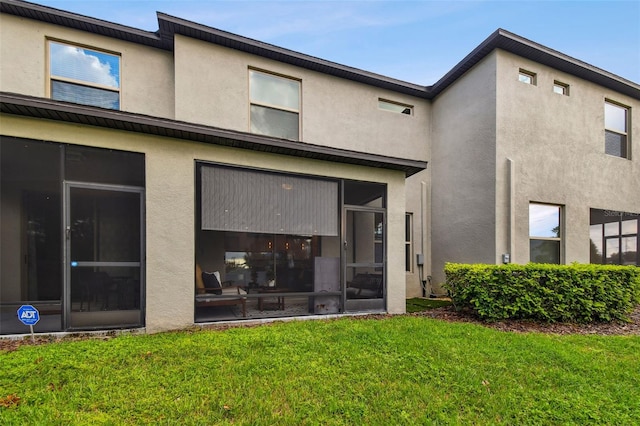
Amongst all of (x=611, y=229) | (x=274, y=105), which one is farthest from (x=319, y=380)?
(x=611, y=229)

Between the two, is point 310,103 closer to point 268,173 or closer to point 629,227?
point 268,173

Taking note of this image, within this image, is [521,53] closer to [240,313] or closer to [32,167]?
[240,313]

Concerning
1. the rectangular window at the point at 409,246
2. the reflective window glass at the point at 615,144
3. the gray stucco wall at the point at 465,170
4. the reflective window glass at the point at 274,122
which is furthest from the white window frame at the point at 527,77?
the reflective window glass at the point at 274,122

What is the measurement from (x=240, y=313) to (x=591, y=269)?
727 cm

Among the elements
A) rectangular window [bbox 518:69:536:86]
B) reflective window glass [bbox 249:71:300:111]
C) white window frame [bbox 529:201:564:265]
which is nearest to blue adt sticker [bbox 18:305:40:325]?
reflective window glass [bbox 249:71:300:111]

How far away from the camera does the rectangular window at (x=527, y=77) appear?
8.59 m

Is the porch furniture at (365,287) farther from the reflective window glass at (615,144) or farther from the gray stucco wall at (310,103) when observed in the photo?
the reflective window glass at (615,144)

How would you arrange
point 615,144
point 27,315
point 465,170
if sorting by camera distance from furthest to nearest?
point 615,144, point 465,170, point 27,315

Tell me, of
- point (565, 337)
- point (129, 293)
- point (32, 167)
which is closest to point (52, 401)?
point (129, 293)

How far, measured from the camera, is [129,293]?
5.00 metres

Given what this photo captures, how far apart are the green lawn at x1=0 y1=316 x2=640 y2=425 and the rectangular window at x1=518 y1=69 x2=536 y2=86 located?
Answer: 280 inches

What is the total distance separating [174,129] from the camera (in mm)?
4969

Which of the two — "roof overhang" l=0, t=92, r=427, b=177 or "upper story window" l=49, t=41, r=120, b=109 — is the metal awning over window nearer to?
"roof overhang" l=0, t=92, r=427, b=177

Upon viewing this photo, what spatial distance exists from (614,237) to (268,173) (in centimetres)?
1134
